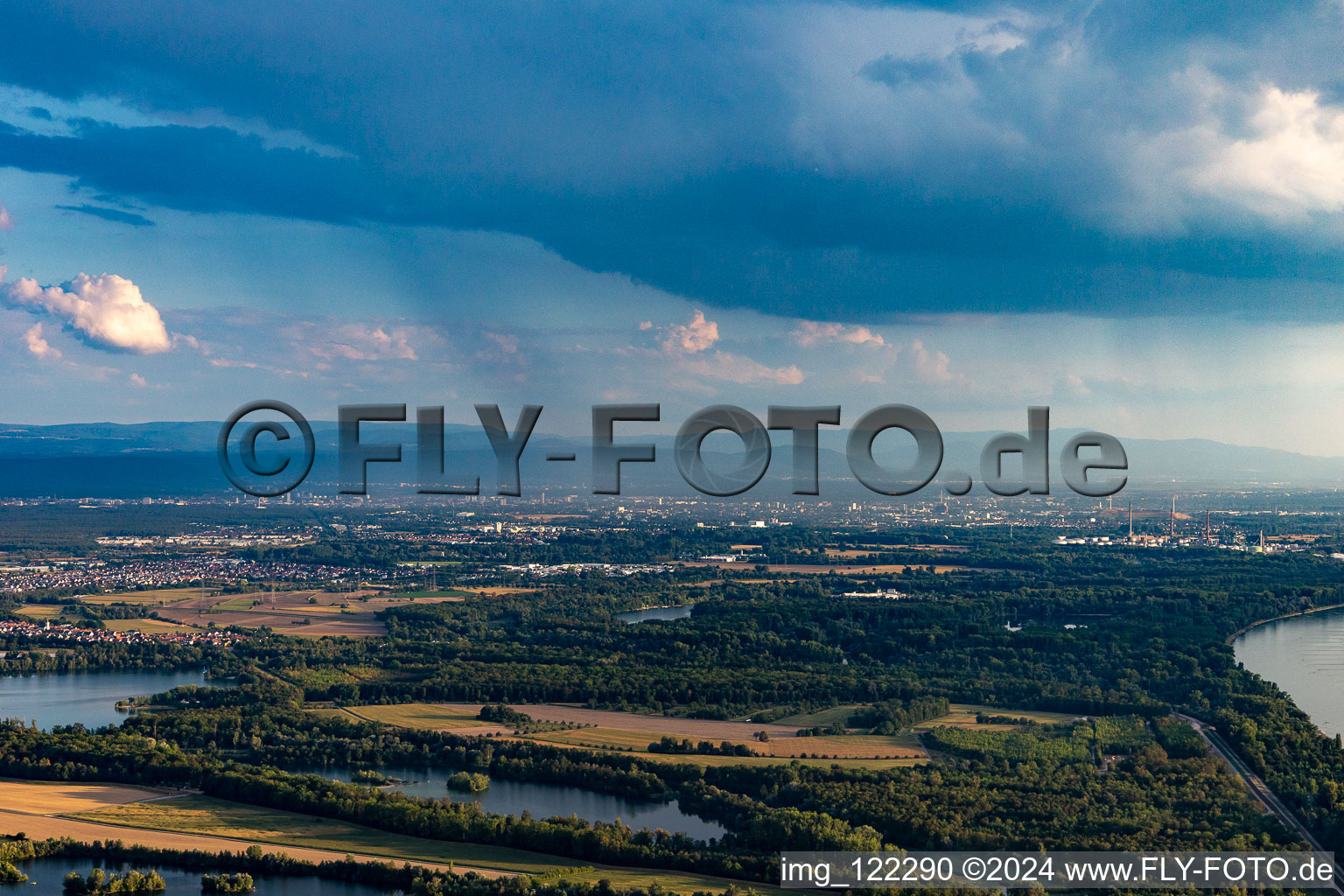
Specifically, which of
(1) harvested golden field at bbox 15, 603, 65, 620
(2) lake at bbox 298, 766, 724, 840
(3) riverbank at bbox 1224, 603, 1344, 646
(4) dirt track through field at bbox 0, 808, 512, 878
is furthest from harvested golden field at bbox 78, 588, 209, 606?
(3) riverbank at bbox 1224, 603, 1344, 646

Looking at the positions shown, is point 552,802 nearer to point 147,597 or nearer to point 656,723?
point 656,723

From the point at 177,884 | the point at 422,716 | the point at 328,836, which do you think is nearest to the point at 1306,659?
the point at 422,716

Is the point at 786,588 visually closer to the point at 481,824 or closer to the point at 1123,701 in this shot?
the point at 1123,701

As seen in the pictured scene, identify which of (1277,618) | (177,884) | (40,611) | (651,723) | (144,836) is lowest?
(177,884)

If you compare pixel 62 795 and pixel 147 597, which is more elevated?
pixel 147 597

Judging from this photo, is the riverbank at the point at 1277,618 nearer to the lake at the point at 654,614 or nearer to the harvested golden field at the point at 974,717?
the harvested golden field at the point at 974,717

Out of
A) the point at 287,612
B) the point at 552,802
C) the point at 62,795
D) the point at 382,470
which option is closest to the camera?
the point at 552,802
